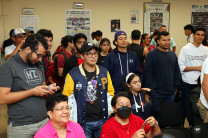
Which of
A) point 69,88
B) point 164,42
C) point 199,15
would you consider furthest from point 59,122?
point 199,15

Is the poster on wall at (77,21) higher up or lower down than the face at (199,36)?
higher up

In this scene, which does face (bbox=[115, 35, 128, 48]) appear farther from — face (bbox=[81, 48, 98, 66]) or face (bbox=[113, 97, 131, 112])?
face (bbox=[113, 97, 131, 112])

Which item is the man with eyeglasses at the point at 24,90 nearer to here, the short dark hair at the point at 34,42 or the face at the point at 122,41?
the short dark hair at the point at 34,42

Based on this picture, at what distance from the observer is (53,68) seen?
3561mm

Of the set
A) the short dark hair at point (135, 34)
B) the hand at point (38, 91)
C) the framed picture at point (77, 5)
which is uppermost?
the framed picture at point (77, 5)

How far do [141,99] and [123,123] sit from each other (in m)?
0.61

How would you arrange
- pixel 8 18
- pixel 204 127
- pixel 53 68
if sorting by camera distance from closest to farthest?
pixel 204 127 → pixel 53 68 → pixel 8 18

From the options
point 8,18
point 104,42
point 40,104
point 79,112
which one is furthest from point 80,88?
point 8,18

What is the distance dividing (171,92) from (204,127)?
1.10 meters

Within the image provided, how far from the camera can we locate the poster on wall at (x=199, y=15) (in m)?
7.53

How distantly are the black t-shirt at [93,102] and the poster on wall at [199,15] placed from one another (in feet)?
20.8

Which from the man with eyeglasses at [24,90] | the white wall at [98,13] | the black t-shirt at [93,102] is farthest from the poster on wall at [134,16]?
the man with eyeglasses at [24,90]

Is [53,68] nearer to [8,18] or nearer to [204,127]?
[204,127]

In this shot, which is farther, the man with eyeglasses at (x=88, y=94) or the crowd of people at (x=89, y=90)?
the man with eyeglasses at (x=88, y=94)
